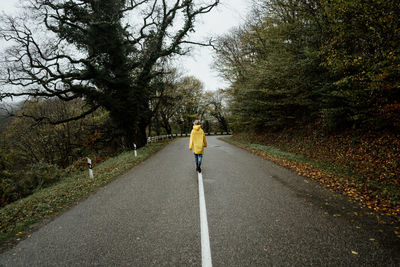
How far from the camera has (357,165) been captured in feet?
21.7

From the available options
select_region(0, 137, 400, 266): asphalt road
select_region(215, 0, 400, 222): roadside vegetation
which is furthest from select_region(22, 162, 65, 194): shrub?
select_region(215, 0, 400, 222): roadside vegetation

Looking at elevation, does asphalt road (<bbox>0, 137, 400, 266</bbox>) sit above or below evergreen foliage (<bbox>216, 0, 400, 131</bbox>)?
below

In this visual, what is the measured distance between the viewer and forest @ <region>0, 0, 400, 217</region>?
5.66 metres

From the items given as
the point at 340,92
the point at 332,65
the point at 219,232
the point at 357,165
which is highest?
the point at 332,65

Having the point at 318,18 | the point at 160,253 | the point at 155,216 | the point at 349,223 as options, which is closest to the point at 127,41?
the point at 318,18

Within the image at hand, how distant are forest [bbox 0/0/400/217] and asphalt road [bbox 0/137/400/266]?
175cm

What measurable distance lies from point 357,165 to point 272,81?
6.61 meters

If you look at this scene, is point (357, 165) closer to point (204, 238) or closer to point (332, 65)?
point (332, 65)

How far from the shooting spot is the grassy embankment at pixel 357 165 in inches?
166

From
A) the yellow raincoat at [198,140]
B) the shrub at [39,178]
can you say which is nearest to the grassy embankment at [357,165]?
the yellow raincoat at [198,140]

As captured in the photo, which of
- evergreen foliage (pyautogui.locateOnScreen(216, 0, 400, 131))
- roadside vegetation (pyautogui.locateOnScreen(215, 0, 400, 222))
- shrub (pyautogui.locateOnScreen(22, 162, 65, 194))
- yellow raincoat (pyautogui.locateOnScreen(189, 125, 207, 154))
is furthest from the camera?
shrub (pyautogui.locateOnScreen(22, 162, 65, 194))

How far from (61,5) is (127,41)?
12.3ft

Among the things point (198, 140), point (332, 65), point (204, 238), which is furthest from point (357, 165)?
point (204, 238)

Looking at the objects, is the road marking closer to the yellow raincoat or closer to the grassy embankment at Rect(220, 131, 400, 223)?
the yellow raincoat
